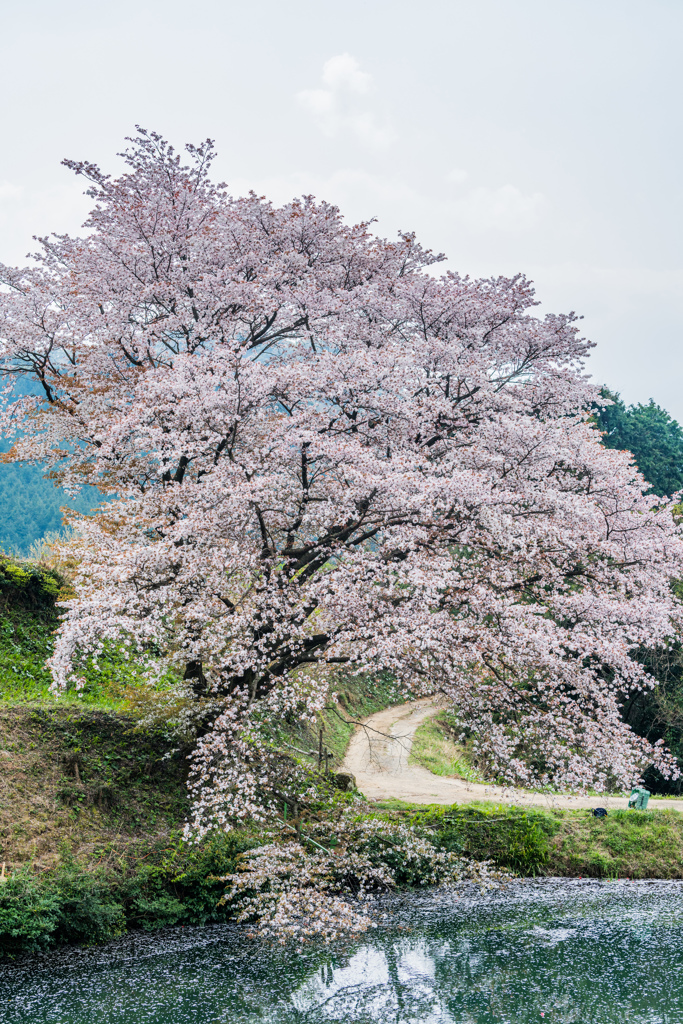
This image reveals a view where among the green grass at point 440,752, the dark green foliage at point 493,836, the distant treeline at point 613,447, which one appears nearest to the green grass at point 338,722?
the green grass at point 440,752

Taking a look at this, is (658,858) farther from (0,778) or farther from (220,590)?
(0,778)

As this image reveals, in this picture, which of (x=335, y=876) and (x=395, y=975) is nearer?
(x=395, y=975)

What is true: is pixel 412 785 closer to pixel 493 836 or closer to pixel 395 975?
pixel 493 836

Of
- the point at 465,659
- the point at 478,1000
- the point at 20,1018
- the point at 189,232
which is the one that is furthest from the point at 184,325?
the point at 478,1000

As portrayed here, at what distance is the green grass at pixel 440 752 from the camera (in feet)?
68.6

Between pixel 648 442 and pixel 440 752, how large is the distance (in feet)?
91.3

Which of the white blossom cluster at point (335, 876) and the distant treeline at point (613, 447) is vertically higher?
the distant treeline at point (613, 447)

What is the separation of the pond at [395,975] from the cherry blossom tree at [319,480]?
225 centimetres

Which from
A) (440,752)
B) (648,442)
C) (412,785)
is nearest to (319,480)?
(412,785)

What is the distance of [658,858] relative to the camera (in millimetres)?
14930

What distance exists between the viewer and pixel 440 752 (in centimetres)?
2298

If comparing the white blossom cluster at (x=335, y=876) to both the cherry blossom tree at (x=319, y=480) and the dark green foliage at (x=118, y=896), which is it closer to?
the dark green foliage at (x=118, y=896)

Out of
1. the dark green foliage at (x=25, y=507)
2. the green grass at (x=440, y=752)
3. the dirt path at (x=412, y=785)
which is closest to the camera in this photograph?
the dirt path at (x=412, y=785)

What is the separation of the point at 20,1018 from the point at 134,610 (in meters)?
5.09
